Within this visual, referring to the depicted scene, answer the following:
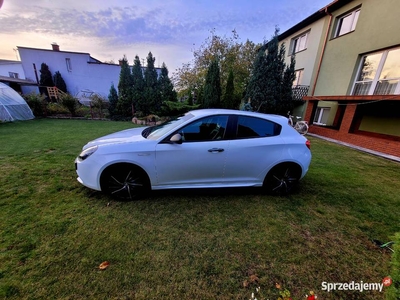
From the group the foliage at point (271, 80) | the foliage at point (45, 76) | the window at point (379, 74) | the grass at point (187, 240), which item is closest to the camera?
the grass at point (187, 240)

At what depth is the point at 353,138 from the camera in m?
7.29

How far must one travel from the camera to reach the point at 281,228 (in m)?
2.39

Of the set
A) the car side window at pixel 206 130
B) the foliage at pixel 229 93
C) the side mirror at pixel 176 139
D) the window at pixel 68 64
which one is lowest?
the side mirror at pixel 176 139

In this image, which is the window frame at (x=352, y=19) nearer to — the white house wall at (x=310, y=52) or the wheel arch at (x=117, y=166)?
the white house wall at (x=310, y=52)

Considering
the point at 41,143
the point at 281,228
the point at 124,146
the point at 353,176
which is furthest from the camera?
the point at 41,143

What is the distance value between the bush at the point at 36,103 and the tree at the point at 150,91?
274 inches

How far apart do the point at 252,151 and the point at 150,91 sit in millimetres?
12214

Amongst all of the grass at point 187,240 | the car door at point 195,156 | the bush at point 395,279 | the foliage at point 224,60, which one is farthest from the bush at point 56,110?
the bush at point 395,279

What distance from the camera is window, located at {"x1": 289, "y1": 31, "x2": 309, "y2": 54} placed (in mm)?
12680

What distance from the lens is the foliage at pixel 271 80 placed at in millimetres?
10688

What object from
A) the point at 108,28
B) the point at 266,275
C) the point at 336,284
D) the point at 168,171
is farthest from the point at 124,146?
the point at 108,28

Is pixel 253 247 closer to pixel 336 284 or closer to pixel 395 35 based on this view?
pixel 336 284

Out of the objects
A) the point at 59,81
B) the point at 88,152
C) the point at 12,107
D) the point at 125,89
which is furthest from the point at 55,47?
the point at 88,152

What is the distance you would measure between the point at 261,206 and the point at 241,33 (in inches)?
688
